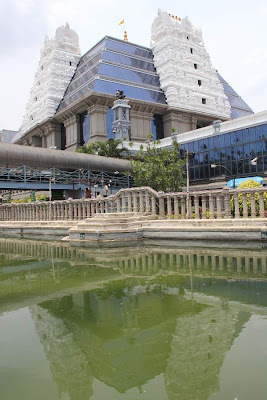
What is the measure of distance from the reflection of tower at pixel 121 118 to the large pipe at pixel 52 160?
15751 millimetres

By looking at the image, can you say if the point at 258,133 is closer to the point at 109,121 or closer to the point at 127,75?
the point at 109,121

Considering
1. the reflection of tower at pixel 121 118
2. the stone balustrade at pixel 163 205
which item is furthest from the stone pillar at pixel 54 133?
the stone balustrade at pixel 163 205

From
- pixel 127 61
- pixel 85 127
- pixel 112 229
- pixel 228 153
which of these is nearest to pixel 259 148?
pixel 228 153

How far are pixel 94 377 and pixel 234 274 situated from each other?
5.27 metres

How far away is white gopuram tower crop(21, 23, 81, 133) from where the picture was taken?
201 feet

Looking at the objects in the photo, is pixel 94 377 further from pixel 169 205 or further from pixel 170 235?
pixel 169 205

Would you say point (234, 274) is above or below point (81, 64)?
below

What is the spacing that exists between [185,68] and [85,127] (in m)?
20.5

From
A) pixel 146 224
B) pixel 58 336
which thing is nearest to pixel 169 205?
pixel 146 224

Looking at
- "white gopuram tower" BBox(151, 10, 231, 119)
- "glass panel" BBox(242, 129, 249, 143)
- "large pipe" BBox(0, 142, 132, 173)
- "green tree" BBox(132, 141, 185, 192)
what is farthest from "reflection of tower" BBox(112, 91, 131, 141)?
"green tree" BBox(132, 141, 185, 192)

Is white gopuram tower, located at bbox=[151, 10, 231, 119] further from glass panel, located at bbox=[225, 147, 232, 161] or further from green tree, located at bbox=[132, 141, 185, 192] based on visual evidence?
green tree, located at bbox=[132, 141, 185, 192]

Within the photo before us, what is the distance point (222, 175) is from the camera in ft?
131

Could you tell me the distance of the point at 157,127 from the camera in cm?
5834

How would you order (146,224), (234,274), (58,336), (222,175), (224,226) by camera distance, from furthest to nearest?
1. (222,175)
2. (146,224)
3. (224,226)
4. (234,274)
5. (58,336)
